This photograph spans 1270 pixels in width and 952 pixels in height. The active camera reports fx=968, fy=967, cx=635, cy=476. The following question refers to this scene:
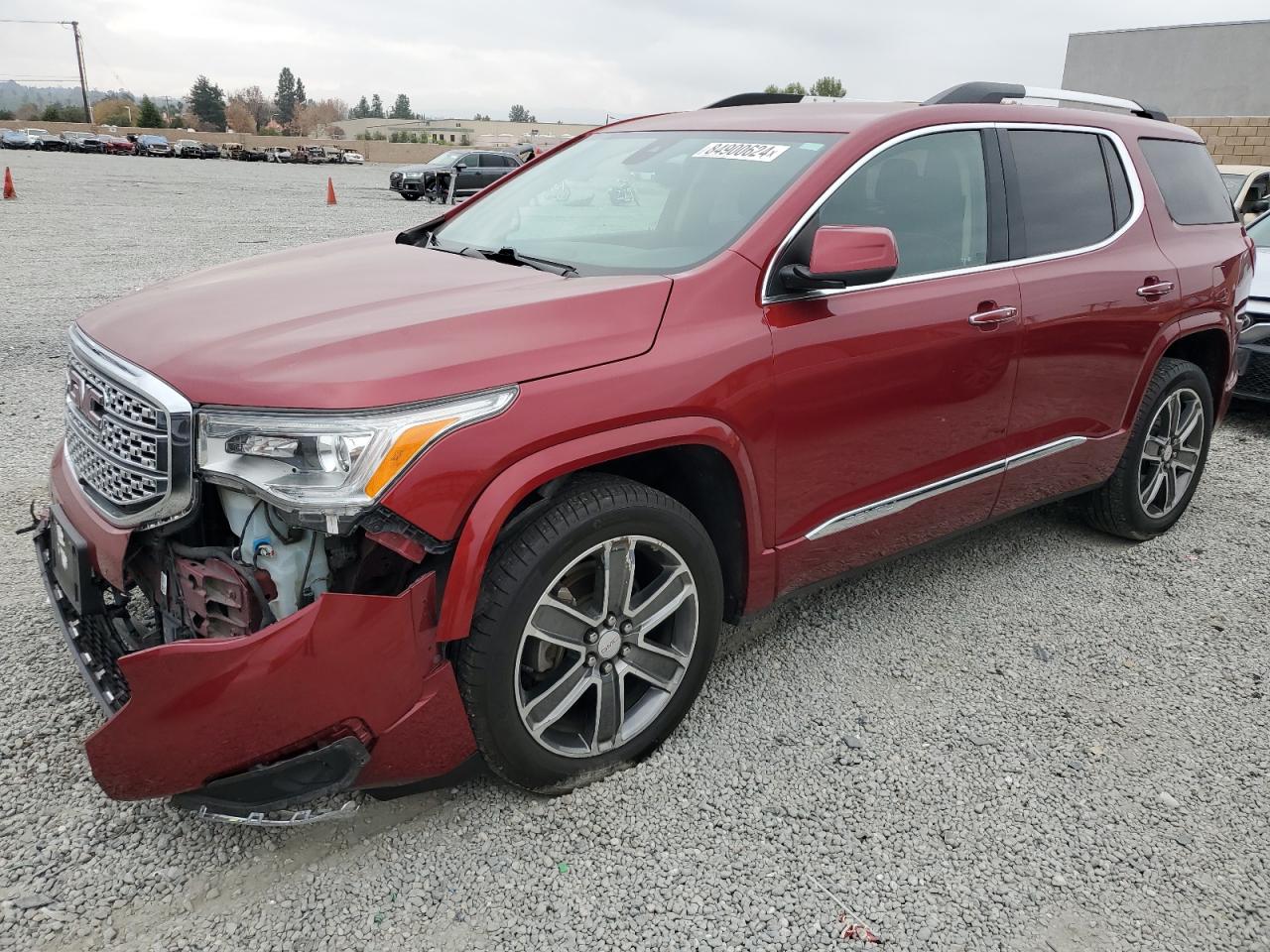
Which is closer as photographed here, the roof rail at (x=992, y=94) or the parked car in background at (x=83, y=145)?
the roof rail at (x=992, y=94)

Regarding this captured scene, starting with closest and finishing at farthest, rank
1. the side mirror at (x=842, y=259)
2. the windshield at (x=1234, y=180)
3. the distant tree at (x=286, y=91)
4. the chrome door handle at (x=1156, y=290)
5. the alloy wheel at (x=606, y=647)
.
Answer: the alloy wheel at (x=606, y=647)
the side mirror at (x=842, y=259)
the chrome door handle at (x=1156, y=290)
the windshield at (x=1234, y=180)
the distant tree at (x=286, y=91)

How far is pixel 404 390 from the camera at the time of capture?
2.21m

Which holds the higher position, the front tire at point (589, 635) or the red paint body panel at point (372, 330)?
the red paint body panel at point (372, 330)

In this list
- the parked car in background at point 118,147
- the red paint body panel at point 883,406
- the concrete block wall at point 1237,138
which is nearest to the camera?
the red paint body panel at point 883,406

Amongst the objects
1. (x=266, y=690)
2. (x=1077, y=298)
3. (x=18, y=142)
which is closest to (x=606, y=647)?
(x=266, y=690)

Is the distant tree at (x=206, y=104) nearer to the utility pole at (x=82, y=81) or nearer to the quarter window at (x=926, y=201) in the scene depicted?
the utility pole at (x=82, y=81)

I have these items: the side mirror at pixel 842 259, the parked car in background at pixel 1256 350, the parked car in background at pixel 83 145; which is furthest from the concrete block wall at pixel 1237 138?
the parked car in background at pixel 83 145

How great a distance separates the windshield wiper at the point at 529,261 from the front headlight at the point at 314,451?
974 mm

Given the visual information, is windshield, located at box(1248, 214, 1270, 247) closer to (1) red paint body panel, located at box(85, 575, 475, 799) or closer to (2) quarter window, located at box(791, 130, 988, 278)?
(2) quarter window, located at box(791, 130, 988, 278)

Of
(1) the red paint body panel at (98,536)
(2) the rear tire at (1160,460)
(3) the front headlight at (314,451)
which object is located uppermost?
(3) the front headlight at (314,451)

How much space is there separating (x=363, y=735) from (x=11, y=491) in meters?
3.34

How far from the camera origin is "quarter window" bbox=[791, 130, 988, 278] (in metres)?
3.13

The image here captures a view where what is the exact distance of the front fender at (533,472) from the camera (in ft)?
7.50

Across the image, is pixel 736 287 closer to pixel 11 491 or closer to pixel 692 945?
pixel 692 945
